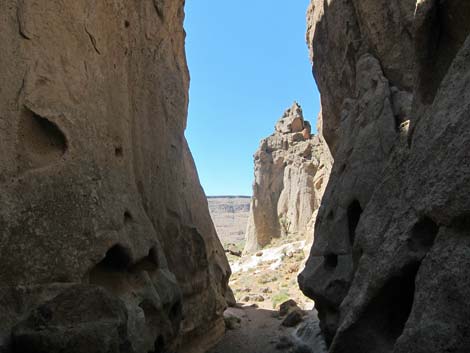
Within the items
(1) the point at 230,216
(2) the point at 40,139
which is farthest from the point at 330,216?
(1) the point at 230,216

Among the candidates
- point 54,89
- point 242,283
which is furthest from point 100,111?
point 242,283

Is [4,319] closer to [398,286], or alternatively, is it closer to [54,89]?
[54,89]

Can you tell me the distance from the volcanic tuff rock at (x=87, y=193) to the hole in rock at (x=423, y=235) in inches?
162

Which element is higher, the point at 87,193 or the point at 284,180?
the point at 284,180

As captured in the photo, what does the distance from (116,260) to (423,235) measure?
5.26 meters

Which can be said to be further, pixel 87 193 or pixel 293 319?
pixel 293 319

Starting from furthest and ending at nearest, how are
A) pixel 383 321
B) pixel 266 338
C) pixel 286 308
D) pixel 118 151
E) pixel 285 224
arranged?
1. pixel 285 224
2. pixel 286 308
3. pixel 266 338
4. pixel 118 151
5. pixel 383 321

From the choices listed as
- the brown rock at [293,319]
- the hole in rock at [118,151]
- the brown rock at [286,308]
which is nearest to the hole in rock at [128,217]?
the hole in rock at [118,151]

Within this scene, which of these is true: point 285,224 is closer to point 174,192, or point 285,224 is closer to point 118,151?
point 174,192

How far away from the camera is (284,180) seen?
45.4 meters

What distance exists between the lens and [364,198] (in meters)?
9.34

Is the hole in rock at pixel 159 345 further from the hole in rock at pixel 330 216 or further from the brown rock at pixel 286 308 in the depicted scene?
the brown rock at pixel 286 308

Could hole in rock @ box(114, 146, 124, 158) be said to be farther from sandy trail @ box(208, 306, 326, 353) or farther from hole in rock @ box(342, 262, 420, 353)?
sandy trail @ box(208, 306, 326, 353)

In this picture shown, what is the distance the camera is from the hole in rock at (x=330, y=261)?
407 inches
